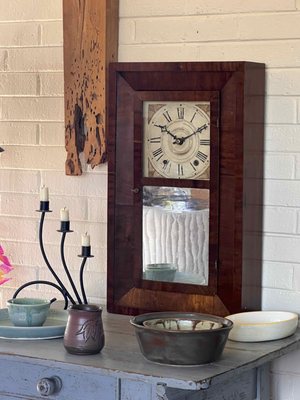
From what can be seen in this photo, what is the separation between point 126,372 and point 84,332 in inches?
7.3

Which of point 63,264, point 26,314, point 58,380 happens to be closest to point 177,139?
point 63,264

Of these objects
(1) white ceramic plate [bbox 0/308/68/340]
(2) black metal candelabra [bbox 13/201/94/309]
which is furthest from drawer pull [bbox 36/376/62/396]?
(2) black metal candelabra [bbox 13/201/94/309]

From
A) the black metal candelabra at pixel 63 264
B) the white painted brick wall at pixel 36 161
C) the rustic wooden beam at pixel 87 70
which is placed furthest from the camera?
the white painted brick wall at pixel 36 161

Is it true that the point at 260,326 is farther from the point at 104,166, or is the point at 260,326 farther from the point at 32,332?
the point at 104,166

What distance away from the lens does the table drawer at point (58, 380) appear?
2.27 m

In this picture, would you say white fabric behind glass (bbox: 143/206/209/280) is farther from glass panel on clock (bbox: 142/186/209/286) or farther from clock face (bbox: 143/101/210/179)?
clock face (bbox: 143/101/210/179)

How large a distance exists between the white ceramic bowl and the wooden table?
0.06ft

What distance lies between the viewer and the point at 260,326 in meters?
2.47

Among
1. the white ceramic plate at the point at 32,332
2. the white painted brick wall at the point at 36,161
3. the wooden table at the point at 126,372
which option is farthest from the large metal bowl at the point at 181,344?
the white painted brick wall at the point at 36,161

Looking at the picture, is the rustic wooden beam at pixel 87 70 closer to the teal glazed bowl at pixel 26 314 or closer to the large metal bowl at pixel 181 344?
the teal glazed bowl at pixel 26 314

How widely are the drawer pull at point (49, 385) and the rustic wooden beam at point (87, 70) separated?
830 mm

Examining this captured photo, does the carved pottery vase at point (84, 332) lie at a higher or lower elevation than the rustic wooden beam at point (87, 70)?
lower

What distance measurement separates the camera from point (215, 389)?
7.80ft

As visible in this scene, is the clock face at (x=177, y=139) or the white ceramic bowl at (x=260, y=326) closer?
the white ceramic bowl at (x=260, y=326)
